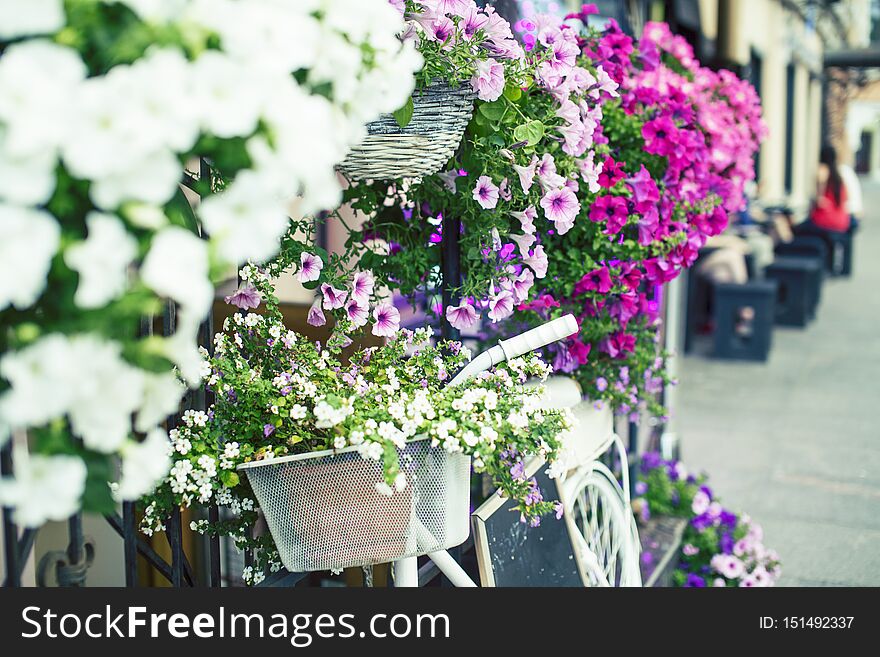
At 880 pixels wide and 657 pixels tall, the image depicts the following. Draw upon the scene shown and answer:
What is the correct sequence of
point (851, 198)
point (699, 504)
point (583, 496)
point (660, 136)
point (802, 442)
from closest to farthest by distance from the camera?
point (660, 136) < point (583, 496) < point (699, 504) < point (802, 442) < point (851, 198)

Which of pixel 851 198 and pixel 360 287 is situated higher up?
pixel 360 287

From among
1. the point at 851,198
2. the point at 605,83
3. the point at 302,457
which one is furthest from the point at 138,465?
the point at 851,198

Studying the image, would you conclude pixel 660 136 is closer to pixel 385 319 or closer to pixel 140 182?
pixel 385 319

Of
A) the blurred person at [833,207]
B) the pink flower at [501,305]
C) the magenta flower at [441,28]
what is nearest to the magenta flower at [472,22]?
the magenta flower at [441,28]

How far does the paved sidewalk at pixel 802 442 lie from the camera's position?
144 inches

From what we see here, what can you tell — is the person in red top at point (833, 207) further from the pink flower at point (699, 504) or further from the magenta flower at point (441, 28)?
the magenta flower at point (441, 28)

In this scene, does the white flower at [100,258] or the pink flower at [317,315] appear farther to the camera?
the pink flower at [317,315]

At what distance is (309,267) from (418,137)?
327 mm

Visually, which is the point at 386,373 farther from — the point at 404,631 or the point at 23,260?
the point at 23,260

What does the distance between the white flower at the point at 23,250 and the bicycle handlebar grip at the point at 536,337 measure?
1024 millimetres

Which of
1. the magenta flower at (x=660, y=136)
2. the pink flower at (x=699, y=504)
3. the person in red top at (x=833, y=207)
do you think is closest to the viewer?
the magenta flower at (x=660, y=136)

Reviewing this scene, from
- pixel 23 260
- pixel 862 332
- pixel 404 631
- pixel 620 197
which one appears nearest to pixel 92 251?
pixel 23 260

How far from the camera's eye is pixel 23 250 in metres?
0.77

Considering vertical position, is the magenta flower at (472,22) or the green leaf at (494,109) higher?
the magenta flower at (472,22)
